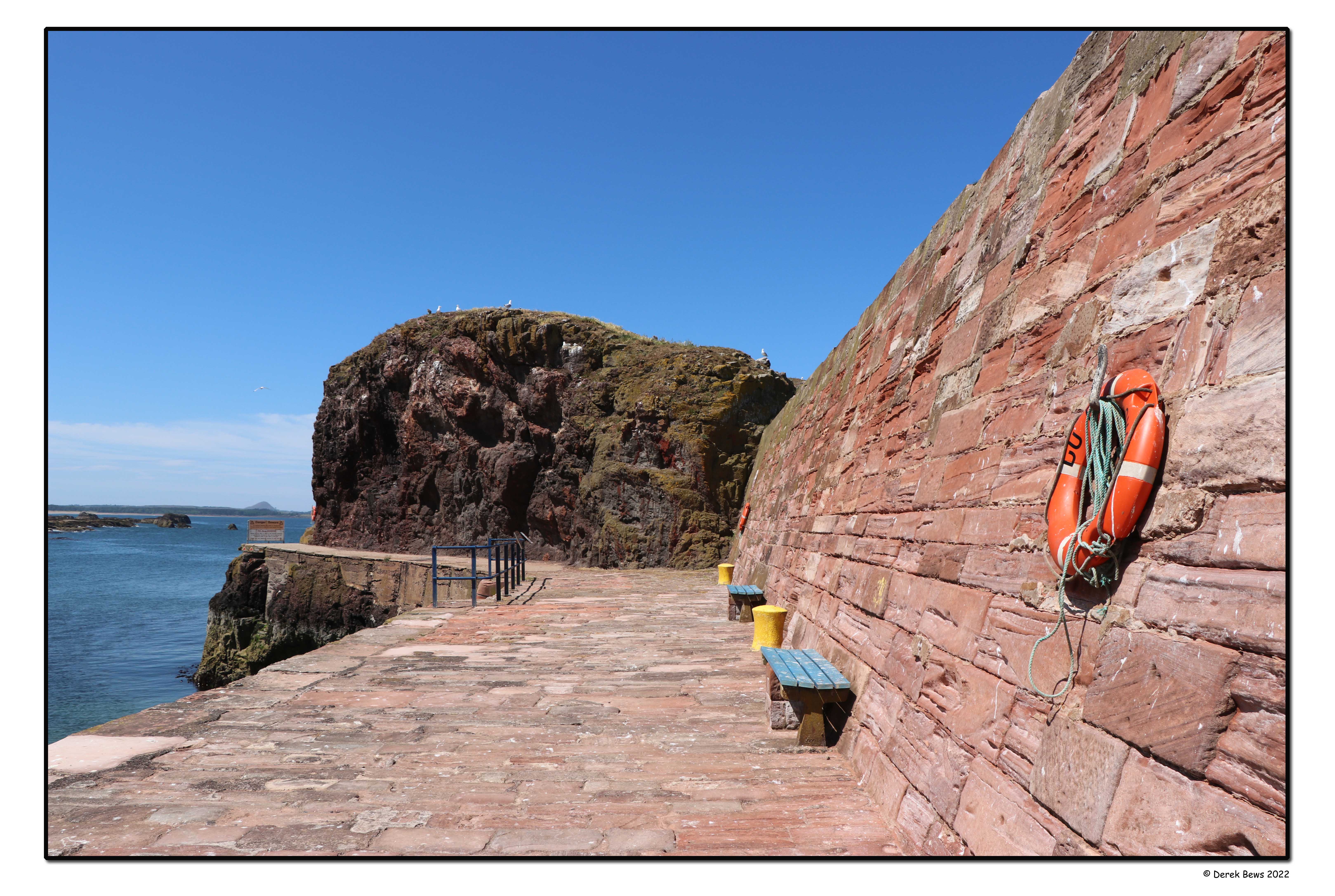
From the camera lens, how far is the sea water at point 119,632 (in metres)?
18.1

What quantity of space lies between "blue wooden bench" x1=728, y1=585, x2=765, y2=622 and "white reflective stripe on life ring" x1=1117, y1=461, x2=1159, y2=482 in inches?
230

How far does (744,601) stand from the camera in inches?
306

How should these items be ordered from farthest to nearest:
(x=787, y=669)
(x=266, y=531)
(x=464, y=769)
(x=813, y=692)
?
(x=266, y=531) → (x=787, y=669) → (x=813, y=692) → (x=464, y=769)

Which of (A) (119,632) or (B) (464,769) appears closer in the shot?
(B) (464,769)

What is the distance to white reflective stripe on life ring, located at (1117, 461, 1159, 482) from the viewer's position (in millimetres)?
1902

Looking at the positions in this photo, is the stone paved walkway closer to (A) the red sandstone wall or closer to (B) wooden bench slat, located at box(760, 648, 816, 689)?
(B) wooden bench slat, located at box(760, 648, 816, 689)

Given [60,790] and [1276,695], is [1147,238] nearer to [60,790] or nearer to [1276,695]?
[1276,695]

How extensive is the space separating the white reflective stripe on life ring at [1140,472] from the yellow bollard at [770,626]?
3864 millimetres

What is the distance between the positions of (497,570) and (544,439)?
11250 mm

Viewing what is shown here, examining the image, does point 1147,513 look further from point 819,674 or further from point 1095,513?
point 819,674

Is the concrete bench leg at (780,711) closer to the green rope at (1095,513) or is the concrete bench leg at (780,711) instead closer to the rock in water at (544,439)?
the green rope at (1095,513)

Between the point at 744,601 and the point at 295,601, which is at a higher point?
the point at 744,601

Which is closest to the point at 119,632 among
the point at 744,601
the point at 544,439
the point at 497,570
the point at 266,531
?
the point at 266,531

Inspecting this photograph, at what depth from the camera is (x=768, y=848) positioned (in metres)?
2.50
